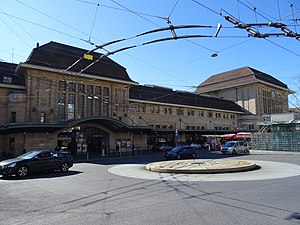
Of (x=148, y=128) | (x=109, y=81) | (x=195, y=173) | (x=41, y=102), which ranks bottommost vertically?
(x=195, y=173)

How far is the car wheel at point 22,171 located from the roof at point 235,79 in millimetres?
68104

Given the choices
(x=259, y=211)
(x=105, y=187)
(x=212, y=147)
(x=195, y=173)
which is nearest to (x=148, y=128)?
(x=212, y=147)

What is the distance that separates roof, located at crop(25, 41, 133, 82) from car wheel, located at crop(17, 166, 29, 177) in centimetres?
2071

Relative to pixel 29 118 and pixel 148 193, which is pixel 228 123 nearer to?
pixel 29 118

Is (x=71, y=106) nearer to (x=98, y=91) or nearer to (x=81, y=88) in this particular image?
(x=81, y=88)

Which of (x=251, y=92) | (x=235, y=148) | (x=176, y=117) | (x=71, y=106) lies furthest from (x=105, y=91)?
(x=251, y=92)

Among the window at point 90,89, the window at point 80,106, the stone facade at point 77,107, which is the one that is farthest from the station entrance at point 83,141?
the window at point 90,89

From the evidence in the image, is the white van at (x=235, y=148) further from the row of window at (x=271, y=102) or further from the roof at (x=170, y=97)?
the row of window at (x=271, y=102)

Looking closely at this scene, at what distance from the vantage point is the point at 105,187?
10742mm

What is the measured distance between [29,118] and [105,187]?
27.0m

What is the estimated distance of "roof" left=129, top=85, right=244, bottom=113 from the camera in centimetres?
4903

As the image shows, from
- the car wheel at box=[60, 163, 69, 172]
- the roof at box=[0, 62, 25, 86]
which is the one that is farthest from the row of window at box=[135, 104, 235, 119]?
the car wheel at box=[60, 163, 69, 172]

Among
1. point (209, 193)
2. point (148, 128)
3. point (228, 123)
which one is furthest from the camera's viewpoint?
point (228, 123)

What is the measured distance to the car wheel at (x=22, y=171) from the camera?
1440 centimetres
